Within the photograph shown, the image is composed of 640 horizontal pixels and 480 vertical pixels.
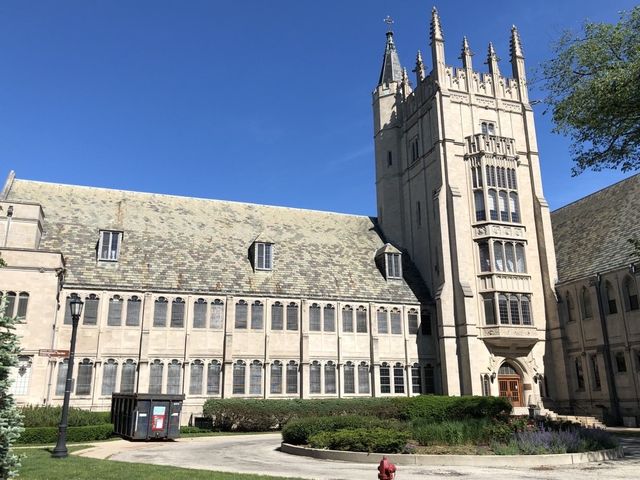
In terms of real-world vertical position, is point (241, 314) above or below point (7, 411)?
above

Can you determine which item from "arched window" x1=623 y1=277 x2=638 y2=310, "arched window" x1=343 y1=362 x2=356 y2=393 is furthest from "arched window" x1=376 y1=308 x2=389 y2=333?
"arched window" x1=623 y1=277 x2=638 y2=310

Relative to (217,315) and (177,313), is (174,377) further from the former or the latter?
(217,315)

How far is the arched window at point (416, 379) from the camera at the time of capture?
3969cm

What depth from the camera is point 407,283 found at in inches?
1681

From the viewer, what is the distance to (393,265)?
42938mm

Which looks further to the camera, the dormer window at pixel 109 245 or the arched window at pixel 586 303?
the arched window at pixel 586 303

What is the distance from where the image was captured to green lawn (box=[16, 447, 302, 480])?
14.1 metres

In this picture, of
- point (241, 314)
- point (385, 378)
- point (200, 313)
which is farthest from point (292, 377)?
point (200, 313)

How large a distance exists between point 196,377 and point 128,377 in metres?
4.04

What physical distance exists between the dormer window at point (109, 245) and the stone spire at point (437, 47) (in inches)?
1056

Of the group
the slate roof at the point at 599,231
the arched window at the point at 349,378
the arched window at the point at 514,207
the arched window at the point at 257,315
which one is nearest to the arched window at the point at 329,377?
the arched window at the point at 349,378

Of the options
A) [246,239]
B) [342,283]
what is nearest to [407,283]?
[342,283]

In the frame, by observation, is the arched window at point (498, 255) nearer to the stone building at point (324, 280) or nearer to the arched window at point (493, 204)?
the stone building at point (324, 280)

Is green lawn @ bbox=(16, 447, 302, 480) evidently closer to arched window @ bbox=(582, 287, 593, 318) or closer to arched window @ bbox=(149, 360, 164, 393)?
arched window @ bbox=(149, 360, 164, 393)
